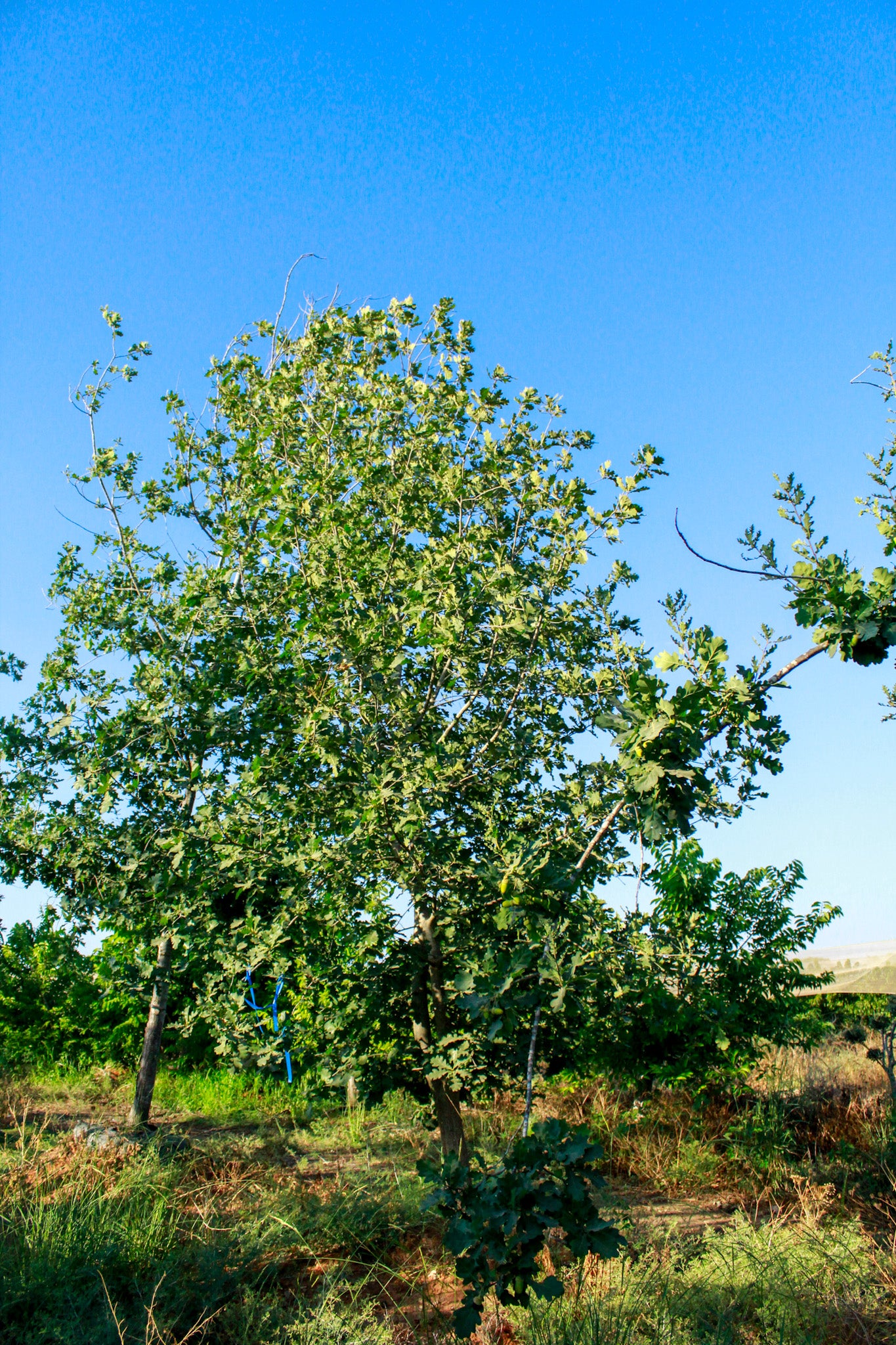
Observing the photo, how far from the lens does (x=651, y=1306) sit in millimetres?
4219

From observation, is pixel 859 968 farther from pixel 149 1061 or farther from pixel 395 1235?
pixel 149 1061

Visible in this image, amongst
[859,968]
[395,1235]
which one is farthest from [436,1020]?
[859,968]

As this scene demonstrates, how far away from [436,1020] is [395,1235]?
5.17 ft

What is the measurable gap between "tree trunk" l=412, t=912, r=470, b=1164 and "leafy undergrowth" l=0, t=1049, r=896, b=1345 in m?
0.50

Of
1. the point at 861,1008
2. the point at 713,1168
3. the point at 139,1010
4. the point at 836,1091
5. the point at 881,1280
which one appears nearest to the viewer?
the point at 881,1280

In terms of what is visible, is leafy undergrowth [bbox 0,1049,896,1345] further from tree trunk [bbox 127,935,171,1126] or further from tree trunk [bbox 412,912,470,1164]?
tree trunk [bbox 412,912,470,1164]

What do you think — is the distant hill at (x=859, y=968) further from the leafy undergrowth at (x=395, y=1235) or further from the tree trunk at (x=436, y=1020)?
the tree trunk at (x=436, y=1020)

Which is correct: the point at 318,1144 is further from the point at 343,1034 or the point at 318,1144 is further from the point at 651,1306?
the point at 651,1306

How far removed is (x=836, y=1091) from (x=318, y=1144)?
5.19 m

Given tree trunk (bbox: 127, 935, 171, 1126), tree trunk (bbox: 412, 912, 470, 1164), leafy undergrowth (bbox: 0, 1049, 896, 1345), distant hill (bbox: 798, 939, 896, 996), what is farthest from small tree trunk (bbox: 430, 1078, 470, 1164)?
distant hill (bbox: 798, 939, 896, 996)

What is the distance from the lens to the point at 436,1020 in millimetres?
5168

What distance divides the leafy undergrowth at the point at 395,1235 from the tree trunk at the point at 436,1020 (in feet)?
1.64

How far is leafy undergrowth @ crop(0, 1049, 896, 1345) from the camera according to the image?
4.09 m

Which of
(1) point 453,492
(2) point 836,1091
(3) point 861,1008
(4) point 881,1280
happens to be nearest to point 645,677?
(1) point 453,492
